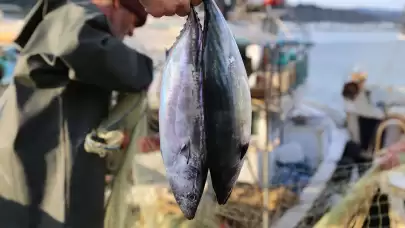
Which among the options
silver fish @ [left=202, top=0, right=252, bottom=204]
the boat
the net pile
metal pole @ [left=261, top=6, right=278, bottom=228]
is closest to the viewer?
silver fish @ [left=202, top=0, right=252, bottom=204]

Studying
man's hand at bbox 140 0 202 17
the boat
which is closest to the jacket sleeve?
man's hand at bbox 140 0 202 17

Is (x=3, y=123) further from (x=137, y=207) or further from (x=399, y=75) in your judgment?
(x=399, y=75)

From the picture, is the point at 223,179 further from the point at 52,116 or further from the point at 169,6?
the point at 52,116

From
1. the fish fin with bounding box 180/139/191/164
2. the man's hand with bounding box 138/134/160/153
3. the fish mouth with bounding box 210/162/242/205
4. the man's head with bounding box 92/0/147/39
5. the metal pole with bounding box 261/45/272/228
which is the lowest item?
the metal pole with bounding box 261/45/272/228

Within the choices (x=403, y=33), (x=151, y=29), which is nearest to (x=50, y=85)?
(x=151, y=29)

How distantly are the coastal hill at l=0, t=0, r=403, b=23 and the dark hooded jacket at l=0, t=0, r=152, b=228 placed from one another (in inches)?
137

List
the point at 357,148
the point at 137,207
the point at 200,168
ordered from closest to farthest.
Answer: the point at 200,168
the point at 137,207
the point at 357,148

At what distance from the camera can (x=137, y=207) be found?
1974 mm

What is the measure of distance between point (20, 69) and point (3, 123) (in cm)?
20

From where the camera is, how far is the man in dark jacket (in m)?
1.59

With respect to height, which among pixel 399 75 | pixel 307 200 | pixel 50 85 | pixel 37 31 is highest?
pixel 37 31

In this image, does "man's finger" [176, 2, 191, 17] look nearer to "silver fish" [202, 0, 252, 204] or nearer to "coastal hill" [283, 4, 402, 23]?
"silver fish" [202, 0, 252, 204]

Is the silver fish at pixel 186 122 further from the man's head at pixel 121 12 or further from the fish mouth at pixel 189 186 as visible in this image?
the man's head at pixel 121 12

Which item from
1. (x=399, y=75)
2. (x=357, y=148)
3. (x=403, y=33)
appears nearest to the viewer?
(x=357, y=148)
